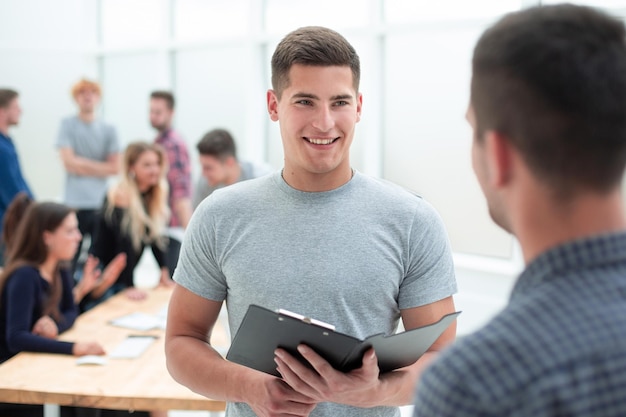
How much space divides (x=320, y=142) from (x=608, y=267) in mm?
976

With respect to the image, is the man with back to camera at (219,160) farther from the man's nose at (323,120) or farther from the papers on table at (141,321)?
the man's nose at (323,120)

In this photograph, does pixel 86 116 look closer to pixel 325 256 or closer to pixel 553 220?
pixel 325 256

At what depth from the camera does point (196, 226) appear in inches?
64.1

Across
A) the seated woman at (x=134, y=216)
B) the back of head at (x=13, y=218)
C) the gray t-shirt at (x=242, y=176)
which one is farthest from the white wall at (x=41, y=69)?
the back of head at (x=13, y=218)

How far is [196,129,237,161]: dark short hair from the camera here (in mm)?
4465

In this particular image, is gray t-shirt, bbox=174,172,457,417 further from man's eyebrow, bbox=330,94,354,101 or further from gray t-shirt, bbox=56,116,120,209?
gray t-shirt, bbox=56,116,120,209

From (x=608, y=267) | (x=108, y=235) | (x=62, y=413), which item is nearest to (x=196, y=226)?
(x=608, y=267)

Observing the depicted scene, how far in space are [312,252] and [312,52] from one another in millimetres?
467

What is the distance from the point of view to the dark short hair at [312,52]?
1579 mm

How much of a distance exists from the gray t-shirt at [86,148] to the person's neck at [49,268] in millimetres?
3015

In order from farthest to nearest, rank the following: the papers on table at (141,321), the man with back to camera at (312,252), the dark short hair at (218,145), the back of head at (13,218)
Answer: the dark short hair at (218,145), the back of head at (13,218), the papers on table at (141,321), the man with back to camera at (312,252)

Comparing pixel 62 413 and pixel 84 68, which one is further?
pixel 84 68

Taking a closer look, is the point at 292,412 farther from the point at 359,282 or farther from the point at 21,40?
the point at 21,40

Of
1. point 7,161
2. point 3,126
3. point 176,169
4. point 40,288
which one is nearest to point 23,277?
point 40,288
